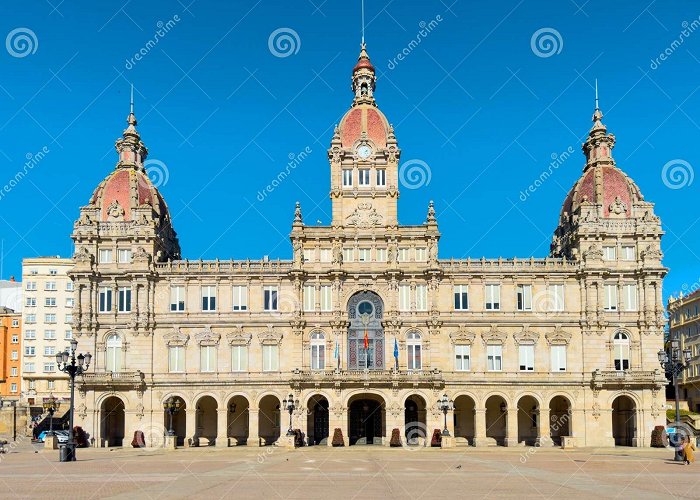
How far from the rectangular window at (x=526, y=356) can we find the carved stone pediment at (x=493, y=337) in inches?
73.7

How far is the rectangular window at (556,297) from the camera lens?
3339 inches

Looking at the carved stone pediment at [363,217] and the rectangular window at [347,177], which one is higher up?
the rectangular window at [347,177]

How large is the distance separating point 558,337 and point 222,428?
34.5m

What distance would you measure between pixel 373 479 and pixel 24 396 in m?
100

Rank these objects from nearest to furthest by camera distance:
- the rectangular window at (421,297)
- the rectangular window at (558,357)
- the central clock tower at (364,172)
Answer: the rectangular window at (558,357) < the rectangular window at (421,297) < the central clock tower at (364,172)

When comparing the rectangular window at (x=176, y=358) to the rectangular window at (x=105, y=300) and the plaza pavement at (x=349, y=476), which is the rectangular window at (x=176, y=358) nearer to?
the rectangular window at (x=105, y=300)

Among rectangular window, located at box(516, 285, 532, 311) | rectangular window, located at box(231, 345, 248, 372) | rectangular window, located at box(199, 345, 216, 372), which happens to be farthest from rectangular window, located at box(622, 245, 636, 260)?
rectangular window, located at box(199, 345, 216, 372)

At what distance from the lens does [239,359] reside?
3324 inches

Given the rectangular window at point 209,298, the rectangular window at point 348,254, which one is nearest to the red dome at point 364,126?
the rectangular window at point 348,254

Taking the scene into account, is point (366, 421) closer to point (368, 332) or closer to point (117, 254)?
point (368, 332)

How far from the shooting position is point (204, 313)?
3346 inches

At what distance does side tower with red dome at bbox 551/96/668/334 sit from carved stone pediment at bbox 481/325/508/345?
8230mm

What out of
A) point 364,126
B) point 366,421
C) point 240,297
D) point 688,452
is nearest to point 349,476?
point 688,452

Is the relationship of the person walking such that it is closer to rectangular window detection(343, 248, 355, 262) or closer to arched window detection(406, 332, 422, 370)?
arched window detection(406, 332, 422, 370)
